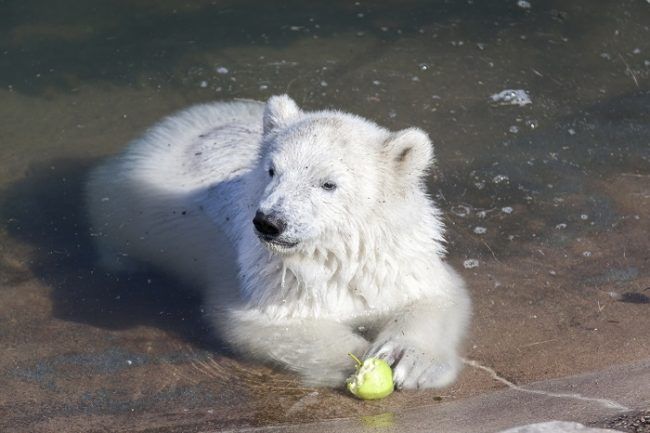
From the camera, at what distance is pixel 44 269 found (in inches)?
230

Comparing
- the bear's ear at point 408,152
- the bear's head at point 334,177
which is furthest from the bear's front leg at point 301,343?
the bear's ear at point 408,152

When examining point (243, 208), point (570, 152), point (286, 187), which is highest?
point (286, 187)

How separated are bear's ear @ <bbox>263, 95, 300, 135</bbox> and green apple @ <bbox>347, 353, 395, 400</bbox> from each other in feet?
4.53

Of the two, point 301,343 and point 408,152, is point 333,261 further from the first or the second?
point 408,152

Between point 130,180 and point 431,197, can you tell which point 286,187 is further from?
point 130,180

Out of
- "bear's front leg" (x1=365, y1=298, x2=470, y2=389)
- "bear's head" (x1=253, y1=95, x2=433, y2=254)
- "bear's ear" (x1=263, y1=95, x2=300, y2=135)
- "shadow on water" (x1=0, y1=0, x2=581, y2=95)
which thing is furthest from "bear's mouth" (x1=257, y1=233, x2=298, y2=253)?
"shadow on water" (x1=0, y1=0, x2=581, y2=95)

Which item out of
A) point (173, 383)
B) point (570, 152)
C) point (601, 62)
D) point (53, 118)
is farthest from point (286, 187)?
point (601, 62)

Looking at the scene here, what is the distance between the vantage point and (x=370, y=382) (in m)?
4.43

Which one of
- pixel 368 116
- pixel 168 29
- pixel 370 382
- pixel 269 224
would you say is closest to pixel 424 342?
pixel 370 382

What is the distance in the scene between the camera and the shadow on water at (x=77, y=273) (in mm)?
5348

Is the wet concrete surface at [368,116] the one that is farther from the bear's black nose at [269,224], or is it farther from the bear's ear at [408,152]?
the bear's ear at [408,152]

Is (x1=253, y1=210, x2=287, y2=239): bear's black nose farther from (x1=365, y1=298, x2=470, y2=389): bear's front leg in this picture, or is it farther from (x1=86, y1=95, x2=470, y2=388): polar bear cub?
(x1=365, y1=298, x2=470, y2=389): bear's front leg

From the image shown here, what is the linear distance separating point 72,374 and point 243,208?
51.9 inches

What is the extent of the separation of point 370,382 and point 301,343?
0.66 m
